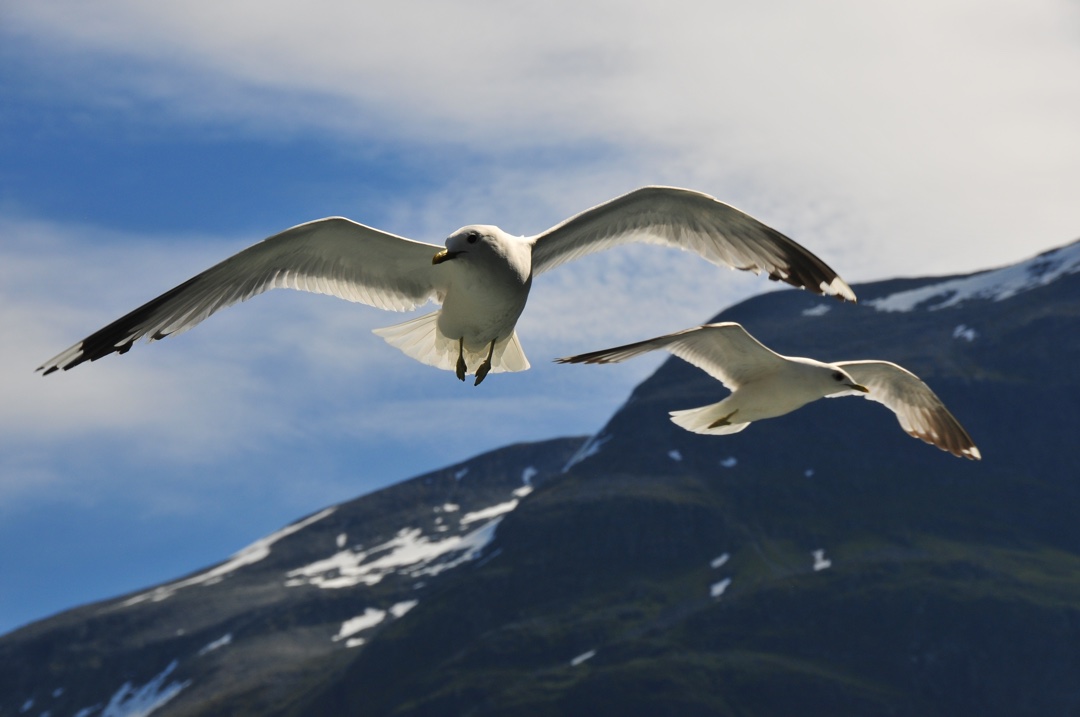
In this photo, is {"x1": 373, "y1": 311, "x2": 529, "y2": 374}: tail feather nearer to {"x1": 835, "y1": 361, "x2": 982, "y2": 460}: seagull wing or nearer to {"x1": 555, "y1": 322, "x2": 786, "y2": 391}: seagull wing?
{"x1": 555, "y1": 322, "x2": 786, "y2": 391}: seagull wing

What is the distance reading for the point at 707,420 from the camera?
85.2 feet

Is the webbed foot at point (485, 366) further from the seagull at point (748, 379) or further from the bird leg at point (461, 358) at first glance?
the seagull at point (748, 379)

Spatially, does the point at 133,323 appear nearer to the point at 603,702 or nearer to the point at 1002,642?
the point at 603,702

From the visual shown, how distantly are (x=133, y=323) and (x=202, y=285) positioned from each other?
1238 millimetres

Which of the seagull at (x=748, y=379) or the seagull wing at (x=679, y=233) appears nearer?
the seagull wing at (x=679, y=233)

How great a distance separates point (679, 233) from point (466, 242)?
4.88 metres

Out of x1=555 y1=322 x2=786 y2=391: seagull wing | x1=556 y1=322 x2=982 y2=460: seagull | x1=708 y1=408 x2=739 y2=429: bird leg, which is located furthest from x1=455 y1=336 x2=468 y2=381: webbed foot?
x1=708 y1=408 x2=739 y2=429: bird leg

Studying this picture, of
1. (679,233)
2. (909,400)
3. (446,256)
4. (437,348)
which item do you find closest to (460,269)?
(446,256)

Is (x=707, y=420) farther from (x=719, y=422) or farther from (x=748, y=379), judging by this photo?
→ (x=748, y=379)

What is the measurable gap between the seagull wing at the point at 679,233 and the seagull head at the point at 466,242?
2.55m

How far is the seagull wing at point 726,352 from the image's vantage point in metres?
26.4

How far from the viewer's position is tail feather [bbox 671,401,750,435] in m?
25.4

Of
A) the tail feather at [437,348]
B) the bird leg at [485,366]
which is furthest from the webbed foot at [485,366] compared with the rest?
the tail feather at [437,348]

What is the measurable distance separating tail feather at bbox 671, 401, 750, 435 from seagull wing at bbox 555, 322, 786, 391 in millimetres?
764
